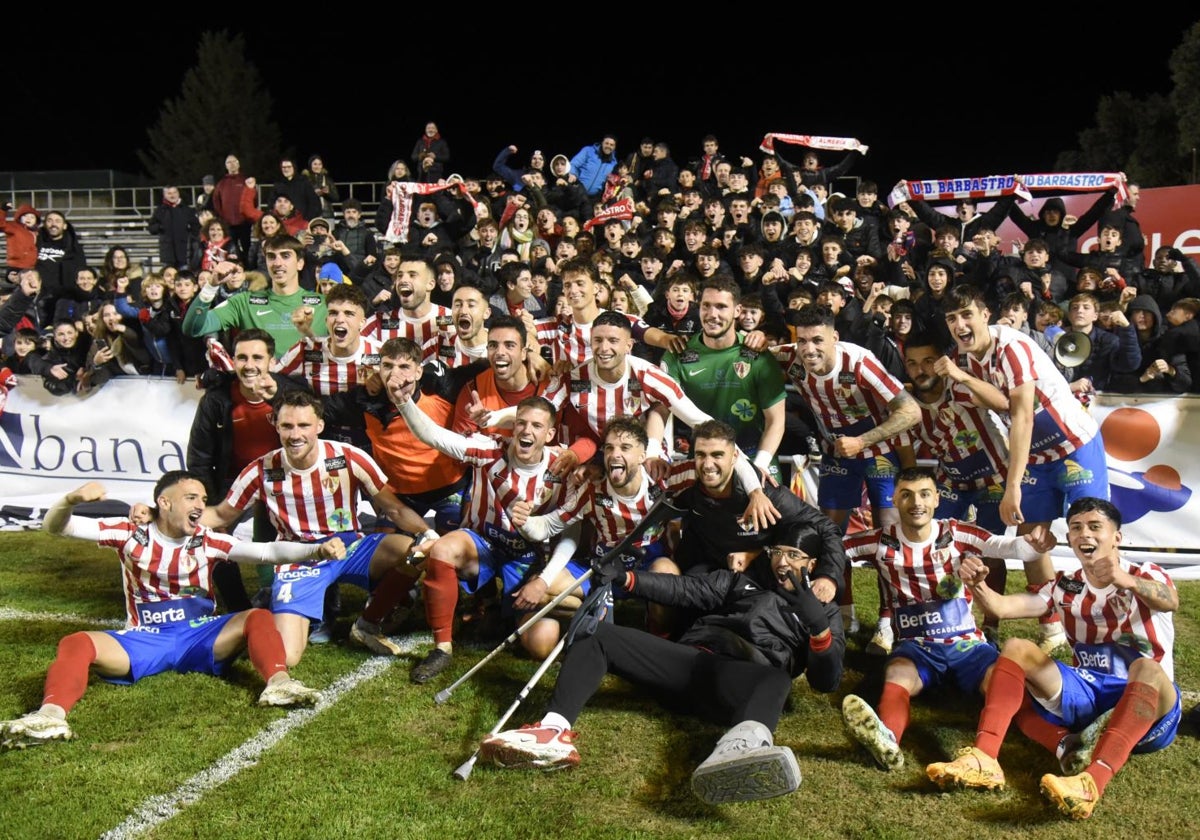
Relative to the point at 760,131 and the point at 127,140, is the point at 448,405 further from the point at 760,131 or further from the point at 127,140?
the point at 127,140

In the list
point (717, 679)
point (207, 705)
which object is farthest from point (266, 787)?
point (717, 679)

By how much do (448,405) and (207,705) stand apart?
2270 millimetres

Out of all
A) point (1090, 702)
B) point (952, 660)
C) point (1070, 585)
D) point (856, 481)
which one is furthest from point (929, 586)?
point (856, 481)

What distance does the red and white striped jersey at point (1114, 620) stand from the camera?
4254 millimetres

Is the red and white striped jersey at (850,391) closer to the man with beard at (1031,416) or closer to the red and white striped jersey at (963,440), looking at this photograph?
the red and white striped jersey at (963,440)

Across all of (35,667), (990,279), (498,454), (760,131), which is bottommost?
(35,667)

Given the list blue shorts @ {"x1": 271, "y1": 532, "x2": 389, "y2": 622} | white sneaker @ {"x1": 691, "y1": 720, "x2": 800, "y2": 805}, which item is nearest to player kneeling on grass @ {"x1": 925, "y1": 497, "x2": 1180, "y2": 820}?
white sneaker @ {"x1": 691, "y1": 720, "x2": 800, "y2": 805}

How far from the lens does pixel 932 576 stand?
4.75 m

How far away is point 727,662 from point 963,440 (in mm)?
2293

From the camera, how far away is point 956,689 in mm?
4926

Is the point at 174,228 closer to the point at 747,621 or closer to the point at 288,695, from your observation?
the point at 288,695

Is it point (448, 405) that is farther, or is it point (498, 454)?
point (448, 405)

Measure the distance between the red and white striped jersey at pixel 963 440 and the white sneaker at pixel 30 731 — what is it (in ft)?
15.1

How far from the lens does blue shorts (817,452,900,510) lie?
6191 millimetres
